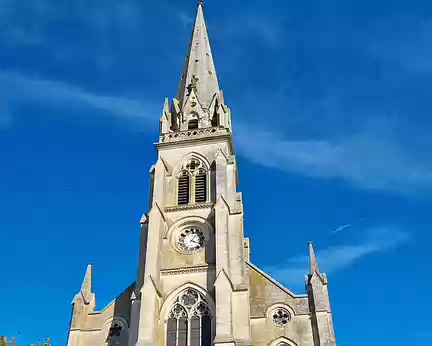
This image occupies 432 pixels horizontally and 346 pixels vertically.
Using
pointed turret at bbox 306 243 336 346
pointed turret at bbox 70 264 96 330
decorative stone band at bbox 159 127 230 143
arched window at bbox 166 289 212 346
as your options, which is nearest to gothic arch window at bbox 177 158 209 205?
decorative stone band at bbox 159 127 230 143

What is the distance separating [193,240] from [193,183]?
12.7 feet

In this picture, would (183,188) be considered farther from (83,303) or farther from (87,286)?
(83,303)

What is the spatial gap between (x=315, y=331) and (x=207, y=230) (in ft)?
25.3

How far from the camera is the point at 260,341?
81.9ft

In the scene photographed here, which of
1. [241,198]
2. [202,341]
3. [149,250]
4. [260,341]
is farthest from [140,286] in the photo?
[241,198]

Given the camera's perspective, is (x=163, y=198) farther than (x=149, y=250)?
Yes

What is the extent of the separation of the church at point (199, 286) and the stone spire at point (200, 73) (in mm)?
5037

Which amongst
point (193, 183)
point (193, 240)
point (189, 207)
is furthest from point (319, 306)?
point (193, 183)

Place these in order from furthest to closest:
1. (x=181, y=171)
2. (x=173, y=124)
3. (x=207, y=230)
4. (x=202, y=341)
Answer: (x=173, y=124), (x=181, y=171), (x=207, y=230), (x=202, y=341)

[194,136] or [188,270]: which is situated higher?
[194,136]

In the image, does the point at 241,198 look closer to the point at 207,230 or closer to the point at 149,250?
the point at 207,230

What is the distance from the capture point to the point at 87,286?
27.9 m

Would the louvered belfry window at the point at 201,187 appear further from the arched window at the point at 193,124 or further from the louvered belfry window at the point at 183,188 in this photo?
the arched window at the point at 193,124

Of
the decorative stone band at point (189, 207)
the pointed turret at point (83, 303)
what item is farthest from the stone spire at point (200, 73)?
the pointed turret at point (83, 303)
